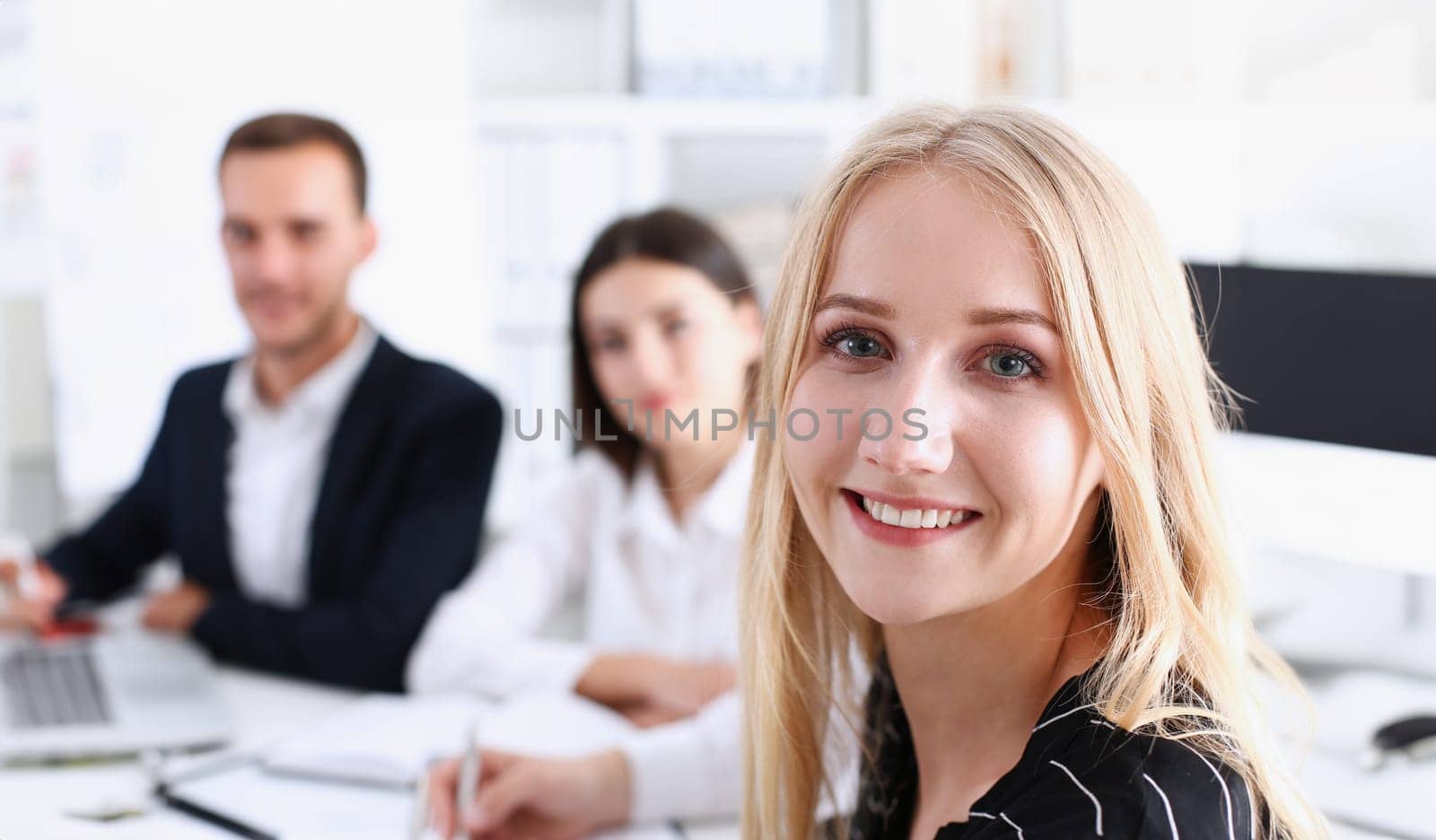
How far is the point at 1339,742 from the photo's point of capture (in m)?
1.08

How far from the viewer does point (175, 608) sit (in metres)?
1.49

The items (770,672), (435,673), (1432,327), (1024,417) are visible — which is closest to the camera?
(1024,417)

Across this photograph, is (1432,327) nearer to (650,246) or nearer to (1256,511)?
(1256,511)

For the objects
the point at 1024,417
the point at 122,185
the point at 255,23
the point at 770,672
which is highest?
the point at 255,23

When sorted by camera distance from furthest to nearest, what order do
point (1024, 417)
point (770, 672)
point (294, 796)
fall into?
1. point (294, 796)
2. point (770, 672)
3. point (1024, 417)

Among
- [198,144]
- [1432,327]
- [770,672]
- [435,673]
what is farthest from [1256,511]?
[198,144]

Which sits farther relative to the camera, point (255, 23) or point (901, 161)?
point (255, 23)

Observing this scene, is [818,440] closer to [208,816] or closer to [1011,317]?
[1011,317]

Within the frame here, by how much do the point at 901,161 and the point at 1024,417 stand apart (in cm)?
16

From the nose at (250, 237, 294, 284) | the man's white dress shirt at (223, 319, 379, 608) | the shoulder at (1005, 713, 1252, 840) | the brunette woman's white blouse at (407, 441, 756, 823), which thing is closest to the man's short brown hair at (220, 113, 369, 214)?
the nose at (250, 237, 294, 284)

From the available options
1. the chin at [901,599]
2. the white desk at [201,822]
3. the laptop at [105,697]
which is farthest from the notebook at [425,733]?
the chin at [901,599]

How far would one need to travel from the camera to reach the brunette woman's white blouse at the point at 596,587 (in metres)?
1.37

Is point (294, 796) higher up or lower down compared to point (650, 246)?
lower down

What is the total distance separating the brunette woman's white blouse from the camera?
53.9 inches
